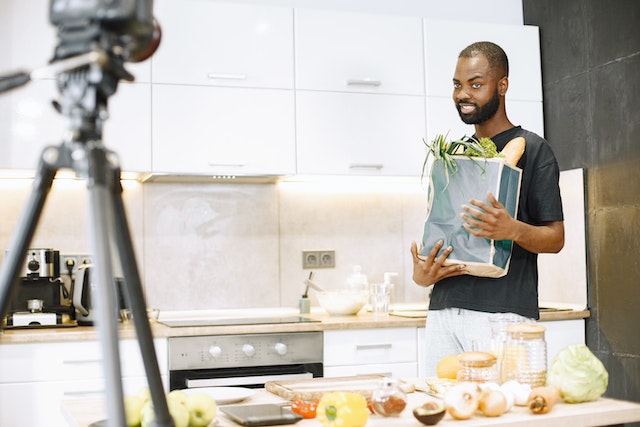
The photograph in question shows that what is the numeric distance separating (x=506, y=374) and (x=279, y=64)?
195 cm

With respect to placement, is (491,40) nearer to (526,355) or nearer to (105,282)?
(526,355)

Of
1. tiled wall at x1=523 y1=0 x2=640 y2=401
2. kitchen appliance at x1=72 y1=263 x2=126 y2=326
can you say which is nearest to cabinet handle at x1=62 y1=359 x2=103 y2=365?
kitchen appliance at x1=72 y1=263 x2=126 y2=326

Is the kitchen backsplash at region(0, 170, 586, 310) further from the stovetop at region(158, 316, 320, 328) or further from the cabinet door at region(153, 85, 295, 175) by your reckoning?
the cabinet door at region(153, 85, 295, 175)

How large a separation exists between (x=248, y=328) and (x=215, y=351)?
0.15m

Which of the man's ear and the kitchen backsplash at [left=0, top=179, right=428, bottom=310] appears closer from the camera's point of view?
the man's ear

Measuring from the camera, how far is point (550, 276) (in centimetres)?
369

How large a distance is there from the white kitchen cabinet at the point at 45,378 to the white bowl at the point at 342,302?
0.95m

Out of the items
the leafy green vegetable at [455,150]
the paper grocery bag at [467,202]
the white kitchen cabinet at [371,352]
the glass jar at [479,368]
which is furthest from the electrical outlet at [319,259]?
the glass jar at [479,368]

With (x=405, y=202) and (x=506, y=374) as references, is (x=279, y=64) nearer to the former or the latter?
(x=405, y=202)

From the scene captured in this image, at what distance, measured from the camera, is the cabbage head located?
166 cm

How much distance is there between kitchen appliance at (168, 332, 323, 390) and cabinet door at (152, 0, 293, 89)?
107 cm

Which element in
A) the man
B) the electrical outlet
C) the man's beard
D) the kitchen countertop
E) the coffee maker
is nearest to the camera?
the kitchen countertop

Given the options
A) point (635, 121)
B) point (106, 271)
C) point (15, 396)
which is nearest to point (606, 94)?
point (635, 121)

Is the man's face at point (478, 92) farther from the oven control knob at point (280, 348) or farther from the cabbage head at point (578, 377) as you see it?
the oven control knob at point (280, 348)
